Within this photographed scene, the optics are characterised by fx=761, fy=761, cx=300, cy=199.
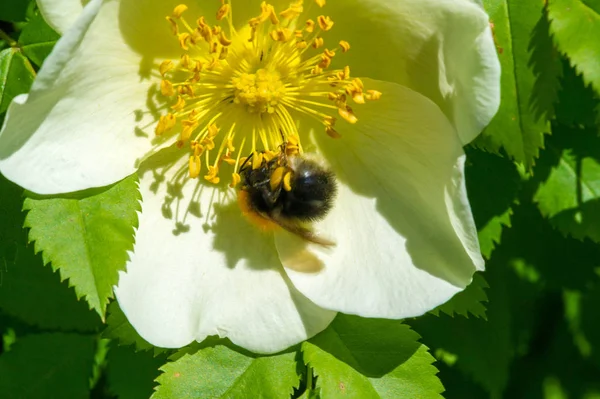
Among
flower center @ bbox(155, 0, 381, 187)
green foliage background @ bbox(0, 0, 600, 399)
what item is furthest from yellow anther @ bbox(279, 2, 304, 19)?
green foliage background @ bbox(0, 0, 600, 399)

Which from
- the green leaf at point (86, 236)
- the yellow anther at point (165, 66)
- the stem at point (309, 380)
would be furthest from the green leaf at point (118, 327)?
the yellow anther at point (165, 66)

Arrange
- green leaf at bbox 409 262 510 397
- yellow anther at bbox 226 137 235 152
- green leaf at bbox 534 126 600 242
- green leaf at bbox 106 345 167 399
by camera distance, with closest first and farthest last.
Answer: yellow anther at bbox 226 137 235 152 → green leaf at bbox 106 345 167 399 → green leaf at bbox 534 126 600 242 → green leaf at bbox 409 262 510 397

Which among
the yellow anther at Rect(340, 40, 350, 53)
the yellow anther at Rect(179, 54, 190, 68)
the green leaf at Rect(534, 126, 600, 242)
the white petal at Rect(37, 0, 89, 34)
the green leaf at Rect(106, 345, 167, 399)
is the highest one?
the white petal at Rect(37, 0, 89, 34)

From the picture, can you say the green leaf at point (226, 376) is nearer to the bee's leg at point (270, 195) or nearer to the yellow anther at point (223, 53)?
the bee's leg at point (270, 195)

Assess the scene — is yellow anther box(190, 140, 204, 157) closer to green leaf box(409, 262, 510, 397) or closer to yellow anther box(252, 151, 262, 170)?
yellow anther box(252, 151, 262, 170)

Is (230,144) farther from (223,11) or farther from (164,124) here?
(223,11)

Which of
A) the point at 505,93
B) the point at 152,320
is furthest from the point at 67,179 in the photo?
the point at 505,93
